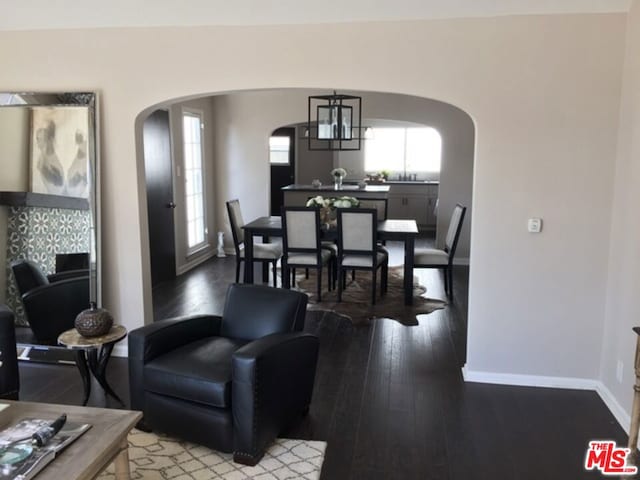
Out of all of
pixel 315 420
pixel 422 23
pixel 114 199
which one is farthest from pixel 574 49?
pixel 114 199

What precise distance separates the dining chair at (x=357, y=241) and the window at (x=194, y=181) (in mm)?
2621

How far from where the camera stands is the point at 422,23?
3512mm

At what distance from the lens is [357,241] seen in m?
5.44

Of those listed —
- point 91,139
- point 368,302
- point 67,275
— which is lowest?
point 368,302

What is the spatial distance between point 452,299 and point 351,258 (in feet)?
3.93

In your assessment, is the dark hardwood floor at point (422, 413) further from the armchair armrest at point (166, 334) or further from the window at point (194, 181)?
the window at point (194, 181)

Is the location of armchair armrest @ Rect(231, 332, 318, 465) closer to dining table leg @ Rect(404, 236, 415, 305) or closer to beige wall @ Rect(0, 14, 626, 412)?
beige wall @ Rect(0, 14, 626, 412)

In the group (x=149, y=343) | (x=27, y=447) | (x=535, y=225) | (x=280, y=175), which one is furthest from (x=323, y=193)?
(x=27, y=447)

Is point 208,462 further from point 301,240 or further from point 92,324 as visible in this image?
point 301,240

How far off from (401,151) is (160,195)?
642 centimetres

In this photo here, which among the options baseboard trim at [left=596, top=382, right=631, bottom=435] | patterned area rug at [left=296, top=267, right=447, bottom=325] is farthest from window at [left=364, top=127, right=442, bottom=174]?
baseboard trim at [left=596, top=382, right=631, bottom=435]

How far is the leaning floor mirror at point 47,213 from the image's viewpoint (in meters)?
3.92

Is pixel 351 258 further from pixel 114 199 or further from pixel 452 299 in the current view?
pixel 114 199

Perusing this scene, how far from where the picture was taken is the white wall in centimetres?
312
